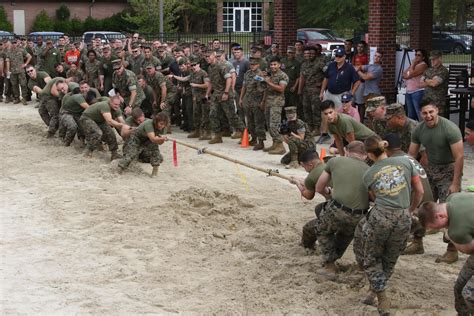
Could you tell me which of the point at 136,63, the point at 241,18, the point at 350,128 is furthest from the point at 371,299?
the point at 241,18

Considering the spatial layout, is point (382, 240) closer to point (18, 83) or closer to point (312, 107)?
point (312, 107)

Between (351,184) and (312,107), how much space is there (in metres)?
9.09

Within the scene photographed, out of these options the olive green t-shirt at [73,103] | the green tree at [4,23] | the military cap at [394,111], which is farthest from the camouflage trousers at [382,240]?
the green tree at [4,23]

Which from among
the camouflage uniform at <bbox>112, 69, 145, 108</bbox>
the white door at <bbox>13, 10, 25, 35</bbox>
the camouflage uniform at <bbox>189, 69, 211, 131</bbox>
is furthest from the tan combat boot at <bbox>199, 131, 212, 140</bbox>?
the white door at <bbox>13, 10, 25, 35</bbox>

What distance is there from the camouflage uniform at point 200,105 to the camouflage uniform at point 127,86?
1162mm

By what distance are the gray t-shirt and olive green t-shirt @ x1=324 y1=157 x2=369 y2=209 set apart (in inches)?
329

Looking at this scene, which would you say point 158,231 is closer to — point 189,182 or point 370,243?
point 189,182

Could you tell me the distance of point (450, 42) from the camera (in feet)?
121

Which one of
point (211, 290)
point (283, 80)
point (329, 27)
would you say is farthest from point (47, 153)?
point (329, 27)

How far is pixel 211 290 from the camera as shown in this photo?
26.0ft

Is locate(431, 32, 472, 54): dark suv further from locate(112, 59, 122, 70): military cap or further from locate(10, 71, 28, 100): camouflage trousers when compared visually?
locate(112, 59, 122, 70): military cap

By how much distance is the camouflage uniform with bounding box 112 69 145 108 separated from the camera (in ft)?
54.8

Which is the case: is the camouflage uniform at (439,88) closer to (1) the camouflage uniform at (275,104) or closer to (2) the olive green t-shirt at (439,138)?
(1) the camouflage uniform at (275,104)

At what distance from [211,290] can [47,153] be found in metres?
8.62
